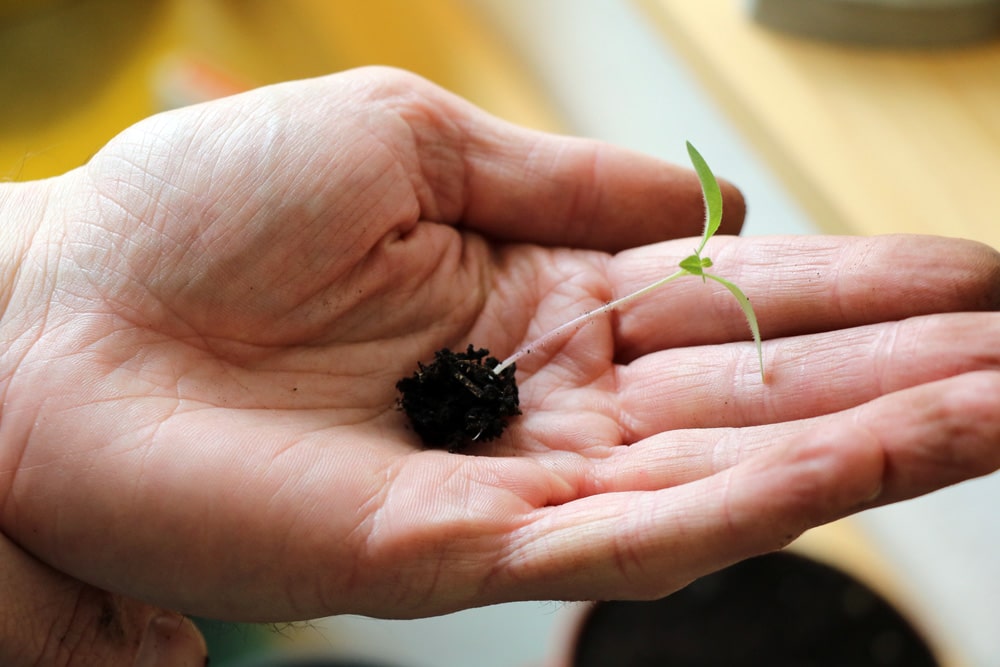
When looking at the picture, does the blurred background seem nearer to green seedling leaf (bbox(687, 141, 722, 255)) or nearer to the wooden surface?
the wooden surface

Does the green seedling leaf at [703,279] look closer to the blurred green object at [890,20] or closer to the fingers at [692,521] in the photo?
the fingers at [692,521]

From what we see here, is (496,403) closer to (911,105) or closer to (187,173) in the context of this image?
(187,173)

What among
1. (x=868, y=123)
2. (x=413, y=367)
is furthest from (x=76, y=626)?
(x=868, y=123)

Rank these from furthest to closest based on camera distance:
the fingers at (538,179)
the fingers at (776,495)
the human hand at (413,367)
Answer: the fingers at (538,179) < the human hand at (413,367) < the fingers at (776,495)

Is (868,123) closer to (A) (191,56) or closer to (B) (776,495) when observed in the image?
(B) (776,495)

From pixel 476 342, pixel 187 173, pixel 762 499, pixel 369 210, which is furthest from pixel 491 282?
pixel 762 499

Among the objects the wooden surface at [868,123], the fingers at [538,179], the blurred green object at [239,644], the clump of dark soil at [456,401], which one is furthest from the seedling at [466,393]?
the blurred green object at [239,644]

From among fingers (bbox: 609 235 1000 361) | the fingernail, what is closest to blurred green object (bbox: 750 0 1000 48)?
fingers (bbox: 609 235 1000 361)
